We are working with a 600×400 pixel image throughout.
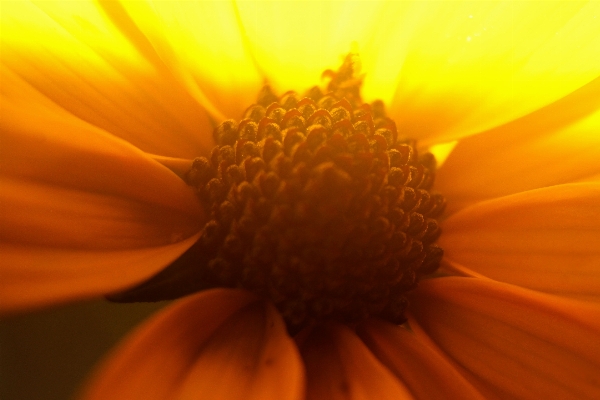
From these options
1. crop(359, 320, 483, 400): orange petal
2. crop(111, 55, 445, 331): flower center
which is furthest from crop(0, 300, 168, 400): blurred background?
crop(359, 320, 483, 400): orange petal

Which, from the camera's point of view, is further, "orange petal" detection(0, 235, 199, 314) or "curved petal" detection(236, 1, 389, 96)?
"curved petal" detection(236, 1, 389, 96)

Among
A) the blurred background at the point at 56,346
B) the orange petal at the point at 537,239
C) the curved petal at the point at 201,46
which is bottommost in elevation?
the blurred background at the point at 56,346

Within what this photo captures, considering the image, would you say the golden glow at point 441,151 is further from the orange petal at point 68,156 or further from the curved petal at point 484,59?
the orange petal at point 68,156

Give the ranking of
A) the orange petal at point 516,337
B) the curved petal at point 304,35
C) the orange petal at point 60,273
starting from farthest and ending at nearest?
the curved petal at point 304,35 < the orange petal at point 516,337 < the orange petal at point 60,273

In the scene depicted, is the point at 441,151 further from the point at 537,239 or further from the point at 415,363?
the point at 415,363

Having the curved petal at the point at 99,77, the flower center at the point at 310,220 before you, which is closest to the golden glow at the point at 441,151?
the flower center at the point at 310,220

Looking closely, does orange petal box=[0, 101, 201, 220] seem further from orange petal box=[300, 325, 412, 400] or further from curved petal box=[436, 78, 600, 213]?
curved petal box=[436, 78, 600, 213]

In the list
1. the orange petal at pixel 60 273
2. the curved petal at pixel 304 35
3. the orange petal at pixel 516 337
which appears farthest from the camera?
the curved petal at pixel 304 35
